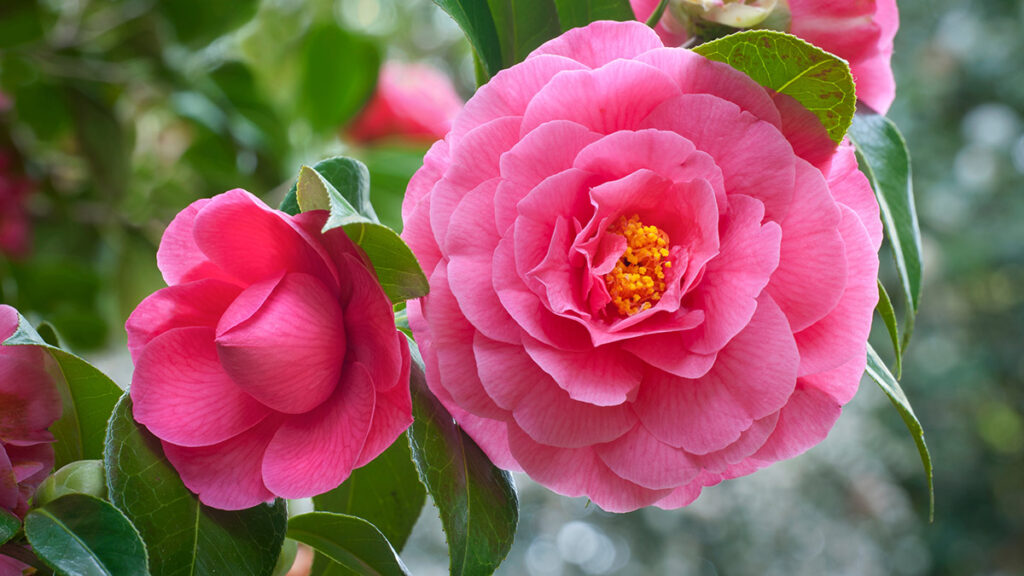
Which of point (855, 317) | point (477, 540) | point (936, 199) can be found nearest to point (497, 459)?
point (477, 540)

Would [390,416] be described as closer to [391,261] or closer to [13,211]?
[391,261]

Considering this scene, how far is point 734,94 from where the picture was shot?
36 centimetres

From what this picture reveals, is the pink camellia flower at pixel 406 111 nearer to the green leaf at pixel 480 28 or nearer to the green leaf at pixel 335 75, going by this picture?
the green leaf at pixel 335 75

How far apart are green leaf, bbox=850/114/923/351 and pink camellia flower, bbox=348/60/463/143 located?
741mm

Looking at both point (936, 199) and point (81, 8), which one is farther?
point (936, 199)

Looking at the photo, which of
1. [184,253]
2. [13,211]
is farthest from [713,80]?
[13,211]

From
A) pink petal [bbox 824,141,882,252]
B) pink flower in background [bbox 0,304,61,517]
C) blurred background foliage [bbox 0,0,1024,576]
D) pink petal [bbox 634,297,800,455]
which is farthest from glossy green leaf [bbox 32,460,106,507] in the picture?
blurred background foliage [bbox 0,0,1024,576]

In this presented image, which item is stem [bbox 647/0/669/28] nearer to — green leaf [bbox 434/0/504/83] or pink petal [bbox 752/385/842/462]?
green leaf [bbox 434/0/504/83]

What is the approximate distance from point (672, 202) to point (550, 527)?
225cm

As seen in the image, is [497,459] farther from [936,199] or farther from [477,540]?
[936,199]

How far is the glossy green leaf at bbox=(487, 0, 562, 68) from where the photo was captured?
0.46 meters

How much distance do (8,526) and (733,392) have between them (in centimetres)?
29

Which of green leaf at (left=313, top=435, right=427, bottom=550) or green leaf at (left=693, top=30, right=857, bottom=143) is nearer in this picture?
green leaf at (left=693, top=30, right=857, bottom=143)

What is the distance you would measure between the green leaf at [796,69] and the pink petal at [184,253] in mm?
222
